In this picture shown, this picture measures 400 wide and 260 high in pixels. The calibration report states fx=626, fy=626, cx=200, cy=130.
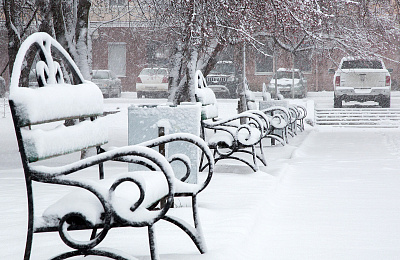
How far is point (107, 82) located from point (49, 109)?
27188 mm

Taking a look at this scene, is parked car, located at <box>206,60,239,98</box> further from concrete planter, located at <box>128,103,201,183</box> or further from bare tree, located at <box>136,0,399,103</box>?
concrete planter, located at <box>128,103,201,183</box>

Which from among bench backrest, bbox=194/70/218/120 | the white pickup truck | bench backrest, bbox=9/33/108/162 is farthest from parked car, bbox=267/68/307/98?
bench backrest, bbox=9/33/108/162

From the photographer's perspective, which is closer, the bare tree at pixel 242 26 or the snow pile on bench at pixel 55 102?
the snow pile on bench at pixel 55 102

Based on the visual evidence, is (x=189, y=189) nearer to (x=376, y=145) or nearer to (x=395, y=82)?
(x=376, y=145)

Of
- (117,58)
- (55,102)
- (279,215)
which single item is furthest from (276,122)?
(117,58)

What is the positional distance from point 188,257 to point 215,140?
11.5 ft

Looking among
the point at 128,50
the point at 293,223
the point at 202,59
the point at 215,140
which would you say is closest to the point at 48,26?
the point at 215,140

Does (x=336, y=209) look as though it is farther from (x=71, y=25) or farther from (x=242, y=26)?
Result: (x=71, y=25)

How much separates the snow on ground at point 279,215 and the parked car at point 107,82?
21026 millimetres

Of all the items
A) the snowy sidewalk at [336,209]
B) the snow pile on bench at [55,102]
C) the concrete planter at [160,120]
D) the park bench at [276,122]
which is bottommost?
the snowy sidewalk at [336,209]

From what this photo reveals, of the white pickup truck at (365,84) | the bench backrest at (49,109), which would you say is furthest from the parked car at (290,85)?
the bench backrest at (49,109)

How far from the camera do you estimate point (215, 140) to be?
22.6 ft

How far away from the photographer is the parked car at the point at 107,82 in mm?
29734

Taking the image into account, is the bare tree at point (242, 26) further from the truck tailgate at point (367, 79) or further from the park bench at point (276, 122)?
the truck tailgate at point (367, 79)
